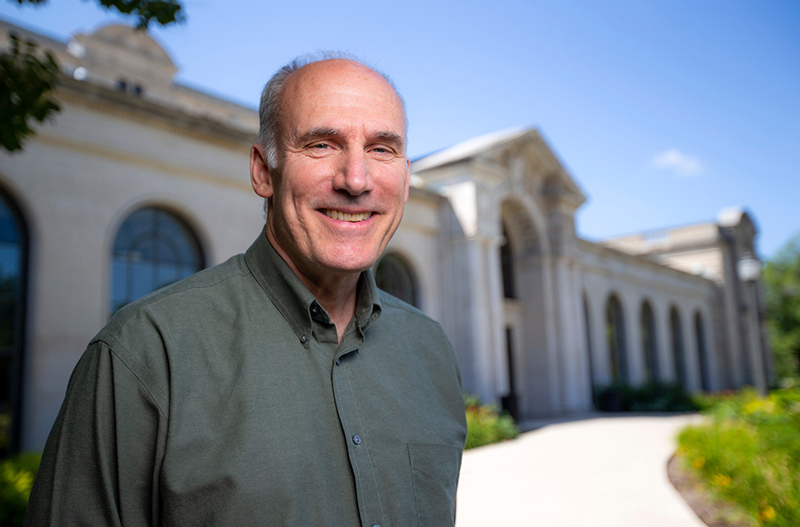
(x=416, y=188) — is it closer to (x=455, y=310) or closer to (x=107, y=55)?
(x=455, y=310)

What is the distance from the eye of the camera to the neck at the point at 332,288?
5.85ft

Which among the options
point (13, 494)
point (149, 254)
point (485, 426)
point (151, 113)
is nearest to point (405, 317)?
point (13, 494)

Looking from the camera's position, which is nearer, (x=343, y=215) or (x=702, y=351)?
(x=343, y=215)

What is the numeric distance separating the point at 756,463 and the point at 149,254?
9613mm

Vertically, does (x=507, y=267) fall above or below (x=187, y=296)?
above

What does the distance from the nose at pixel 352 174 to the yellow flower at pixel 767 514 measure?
6207 millimetres

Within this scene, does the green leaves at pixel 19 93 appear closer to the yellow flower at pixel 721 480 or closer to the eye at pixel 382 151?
the eye at pixel 382 151

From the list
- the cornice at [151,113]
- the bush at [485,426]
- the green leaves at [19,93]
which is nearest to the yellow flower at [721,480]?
the bush at [485,426]

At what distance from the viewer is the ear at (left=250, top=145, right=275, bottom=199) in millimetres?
1856

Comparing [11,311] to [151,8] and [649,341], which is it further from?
[649,341]

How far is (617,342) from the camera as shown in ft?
85.0

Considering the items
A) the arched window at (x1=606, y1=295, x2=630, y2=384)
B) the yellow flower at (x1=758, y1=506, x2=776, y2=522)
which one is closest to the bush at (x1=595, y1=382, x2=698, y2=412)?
the arched window at (x1=606, y1=295, x2=630, y2=384)

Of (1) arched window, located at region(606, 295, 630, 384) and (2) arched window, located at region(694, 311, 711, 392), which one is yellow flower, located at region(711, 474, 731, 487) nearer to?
(1) arched window, located at region(606, 295, 630, 384)

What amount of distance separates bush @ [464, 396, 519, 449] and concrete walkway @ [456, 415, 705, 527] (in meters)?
0.23
